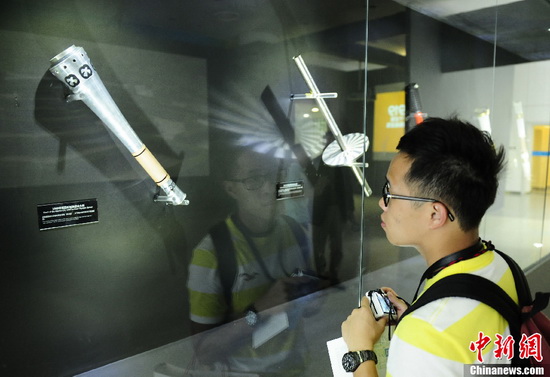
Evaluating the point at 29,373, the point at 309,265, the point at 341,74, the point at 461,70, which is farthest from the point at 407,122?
the point at 29,373

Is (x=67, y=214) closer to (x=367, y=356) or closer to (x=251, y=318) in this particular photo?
(x=251, y=318)

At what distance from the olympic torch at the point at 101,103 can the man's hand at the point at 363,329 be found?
884 millimetres

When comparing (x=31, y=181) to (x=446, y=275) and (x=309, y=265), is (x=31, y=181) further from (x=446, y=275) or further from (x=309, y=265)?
(x=309, y=265)

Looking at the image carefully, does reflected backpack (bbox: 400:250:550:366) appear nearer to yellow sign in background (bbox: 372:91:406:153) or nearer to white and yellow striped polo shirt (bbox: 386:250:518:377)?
white and yellow striped polo shirt (bbox: 386:250:518:377)

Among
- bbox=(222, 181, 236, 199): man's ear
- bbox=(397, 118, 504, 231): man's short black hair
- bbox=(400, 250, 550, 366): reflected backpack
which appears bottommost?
bbox=(400, 250, 550, 366): reflected backpack

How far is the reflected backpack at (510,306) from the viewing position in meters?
0.65

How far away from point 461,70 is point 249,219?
1.57 m

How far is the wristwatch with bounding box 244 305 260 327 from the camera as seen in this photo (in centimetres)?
193

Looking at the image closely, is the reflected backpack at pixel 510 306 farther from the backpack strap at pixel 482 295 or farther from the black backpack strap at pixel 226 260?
the black backpack strap at pixel 226 260

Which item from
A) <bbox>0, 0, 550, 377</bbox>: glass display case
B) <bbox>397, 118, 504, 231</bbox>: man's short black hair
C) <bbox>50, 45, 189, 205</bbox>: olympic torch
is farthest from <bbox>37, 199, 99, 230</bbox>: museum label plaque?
<bbox>397, 118, 504, 231</bbox>: man's short black hair

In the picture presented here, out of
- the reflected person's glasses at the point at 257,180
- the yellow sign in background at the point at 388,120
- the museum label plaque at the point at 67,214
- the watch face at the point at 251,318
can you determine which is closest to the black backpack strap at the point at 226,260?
the watch face at the point at 251,318

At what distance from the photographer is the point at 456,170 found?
78 cm

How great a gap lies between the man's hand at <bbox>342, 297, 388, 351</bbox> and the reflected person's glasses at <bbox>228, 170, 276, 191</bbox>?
112cm

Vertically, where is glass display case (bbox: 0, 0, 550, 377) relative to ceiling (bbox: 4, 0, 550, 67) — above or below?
below
